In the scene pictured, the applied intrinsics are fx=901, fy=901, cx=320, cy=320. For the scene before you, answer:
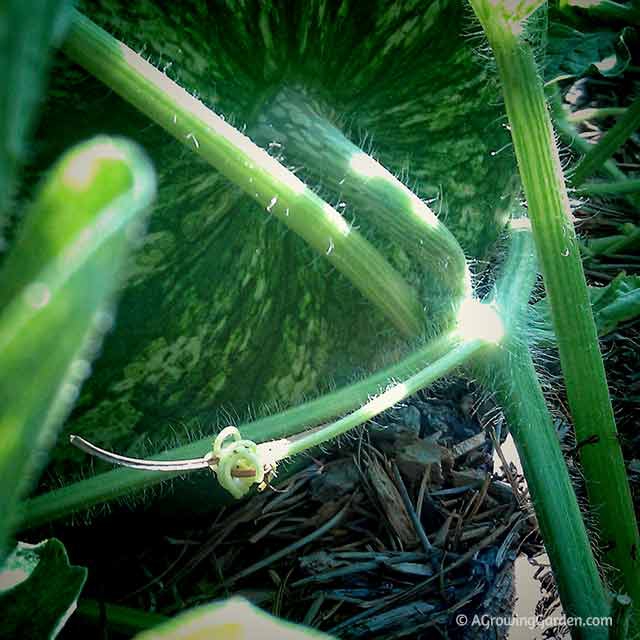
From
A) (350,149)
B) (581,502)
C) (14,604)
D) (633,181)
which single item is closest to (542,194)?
(350,149)

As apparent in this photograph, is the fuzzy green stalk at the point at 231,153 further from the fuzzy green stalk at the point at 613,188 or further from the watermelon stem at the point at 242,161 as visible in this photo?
the fuzzy green stalk at the point at 613,188

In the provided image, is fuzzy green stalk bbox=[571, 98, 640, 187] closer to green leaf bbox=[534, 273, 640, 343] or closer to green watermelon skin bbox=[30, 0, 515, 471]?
green watermelon skin bbox=[30, 0, 515, 471]

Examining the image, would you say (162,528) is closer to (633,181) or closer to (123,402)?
(123,402)

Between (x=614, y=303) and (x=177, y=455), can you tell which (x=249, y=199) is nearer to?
(x=177, y=455)

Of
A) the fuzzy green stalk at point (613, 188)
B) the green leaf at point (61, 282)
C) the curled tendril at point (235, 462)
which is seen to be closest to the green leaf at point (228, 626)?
the green leaf at point (61, 282)

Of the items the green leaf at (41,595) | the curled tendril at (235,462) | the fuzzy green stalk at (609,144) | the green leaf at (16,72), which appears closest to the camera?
the green leaf at (16,72)

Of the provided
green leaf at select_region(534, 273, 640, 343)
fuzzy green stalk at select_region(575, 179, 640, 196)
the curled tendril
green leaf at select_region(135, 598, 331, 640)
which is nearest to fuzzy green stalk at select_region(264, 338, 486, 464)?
the curled tendril

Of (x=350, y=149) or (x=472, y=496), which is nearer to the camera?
(x=350, y=149)
